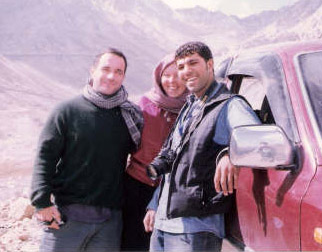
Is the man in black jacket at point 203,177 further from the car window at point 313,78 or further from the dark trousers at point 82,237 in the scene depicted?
the dark trousers at point 82,237

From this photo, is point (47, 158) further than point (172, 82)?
No

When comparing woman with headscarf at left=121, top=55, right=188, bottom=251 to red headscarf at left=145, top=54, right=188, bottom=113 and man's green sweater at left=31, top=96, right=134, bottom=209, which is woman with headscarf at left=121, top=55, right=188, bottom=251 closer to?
red headscarf at left=145, top=54, right=188, bottom=113

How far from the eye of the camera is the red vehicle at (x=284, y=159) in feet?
5.48

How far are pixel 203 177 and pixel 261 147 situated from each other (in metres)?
0.44

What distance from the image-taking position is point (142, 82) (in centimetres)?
4412

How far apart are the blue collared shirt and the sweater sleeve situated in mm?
677

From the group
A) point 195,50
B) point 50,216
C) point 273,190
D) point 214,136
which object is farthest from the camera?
point 50,216

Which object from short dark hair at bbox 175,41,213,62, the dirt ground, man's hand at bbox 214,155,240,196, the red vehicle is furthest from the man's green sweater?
the dirt ground

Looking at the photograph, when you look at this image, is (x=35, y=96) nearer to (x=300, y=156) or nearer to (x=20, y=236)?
(x=20, y=236)

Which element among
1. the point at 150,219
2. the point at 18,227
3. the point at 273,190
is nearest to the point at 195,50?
the point at 273,190

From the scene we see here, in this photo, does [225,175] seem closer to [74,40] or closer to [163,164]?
[163,164]

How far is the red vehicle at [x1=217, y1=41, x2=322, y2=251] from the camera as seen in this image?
1670mm

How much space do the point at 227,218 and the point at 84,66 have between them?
42181mm

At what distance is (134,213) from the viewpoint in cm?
293
